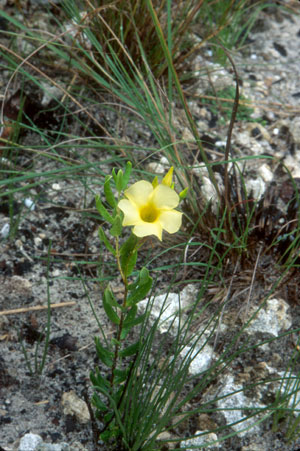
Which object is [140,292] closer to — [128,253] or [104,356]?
[128,253]

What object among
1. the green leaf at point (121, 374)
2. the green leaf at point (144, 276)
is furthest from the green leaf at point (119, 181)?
the green leaf at point (121, 374)

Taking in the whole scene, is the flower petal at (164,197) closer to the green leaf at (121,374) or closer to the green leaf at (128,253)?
the green leaf at (128,253)

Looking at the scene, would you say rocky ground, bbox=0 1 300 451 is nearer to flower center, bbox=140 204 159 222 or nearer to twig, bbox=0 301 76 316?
twig, bbox=0 301 76 316

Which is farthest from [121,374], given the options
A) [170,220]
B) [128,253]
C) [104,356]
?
[170,220]

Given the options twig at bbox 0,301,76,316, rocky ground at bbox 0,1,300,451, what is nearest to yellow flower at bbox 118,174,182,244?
rocky ground at bbox 0,1,300,451

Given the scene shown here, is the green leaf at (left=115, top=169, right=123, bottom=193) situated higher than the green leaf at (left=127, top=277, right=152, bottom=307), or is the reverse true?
the green leaf at (left=115, top=169, right=123, bottom=193)

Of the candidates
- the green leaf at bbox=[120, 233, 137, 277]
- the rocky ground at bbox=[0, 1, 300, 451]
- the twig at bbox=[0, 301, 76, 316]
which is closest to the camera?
the green leaf at bbox=[120, 233, 137, 277]

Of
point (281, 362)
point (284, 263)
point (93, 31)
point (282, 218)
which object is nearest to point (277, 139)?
point (282, 218)
